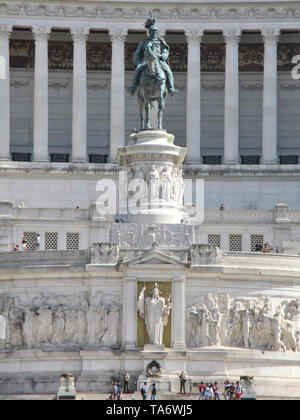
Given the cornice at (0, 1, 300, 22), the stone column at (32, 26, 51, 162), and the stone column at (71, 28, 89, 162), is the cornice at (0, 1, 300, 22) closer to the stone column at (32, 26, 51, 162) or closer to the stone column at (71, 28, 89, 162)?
the stone column at (32, 26, 51, 162)

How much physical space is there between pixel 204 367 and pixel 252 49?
2239 inches

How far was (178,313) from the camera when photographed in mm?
81062

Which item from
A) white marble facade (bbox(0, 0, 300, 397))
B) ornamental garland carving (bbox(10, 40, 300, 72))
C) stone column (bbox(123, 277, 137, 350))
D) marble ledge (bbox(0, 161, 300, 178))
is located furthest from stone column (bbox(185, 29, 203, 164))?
stone column (bbox(123, 277, 137, 350))

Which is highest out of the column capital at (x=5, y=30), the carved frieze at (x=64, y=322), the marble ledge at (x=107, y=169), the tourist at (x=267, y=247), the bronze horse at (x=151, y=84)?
the column capital at (x=5, y=30)

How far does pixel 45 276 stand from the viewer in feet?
270

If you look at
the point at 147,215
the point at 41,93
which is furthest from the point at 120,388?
the point at 41,93

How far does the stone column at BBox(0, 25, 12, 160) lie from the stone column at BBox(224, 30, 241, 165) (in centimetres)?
1791

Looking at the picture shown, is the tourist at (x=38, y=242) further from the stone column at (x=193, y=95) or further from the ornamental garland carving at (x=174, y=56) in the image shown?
the ornamental garland carving at (x=174, y=56)

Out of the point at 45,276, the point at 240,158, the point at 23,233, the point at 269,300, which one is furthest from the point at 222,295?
the point at 240,158

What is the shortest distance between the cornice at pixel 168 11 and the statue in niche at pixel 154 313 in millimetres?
50627

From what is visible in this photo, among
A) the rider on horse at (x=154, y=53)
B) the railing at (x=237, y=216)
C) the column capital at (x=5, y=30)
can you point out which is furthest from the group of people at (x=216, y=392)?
the column capital at (x=5, y=30)

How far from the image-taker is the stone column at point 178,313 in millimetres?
80625

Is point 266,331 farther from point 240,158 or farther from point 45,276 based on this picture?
point 240,158
